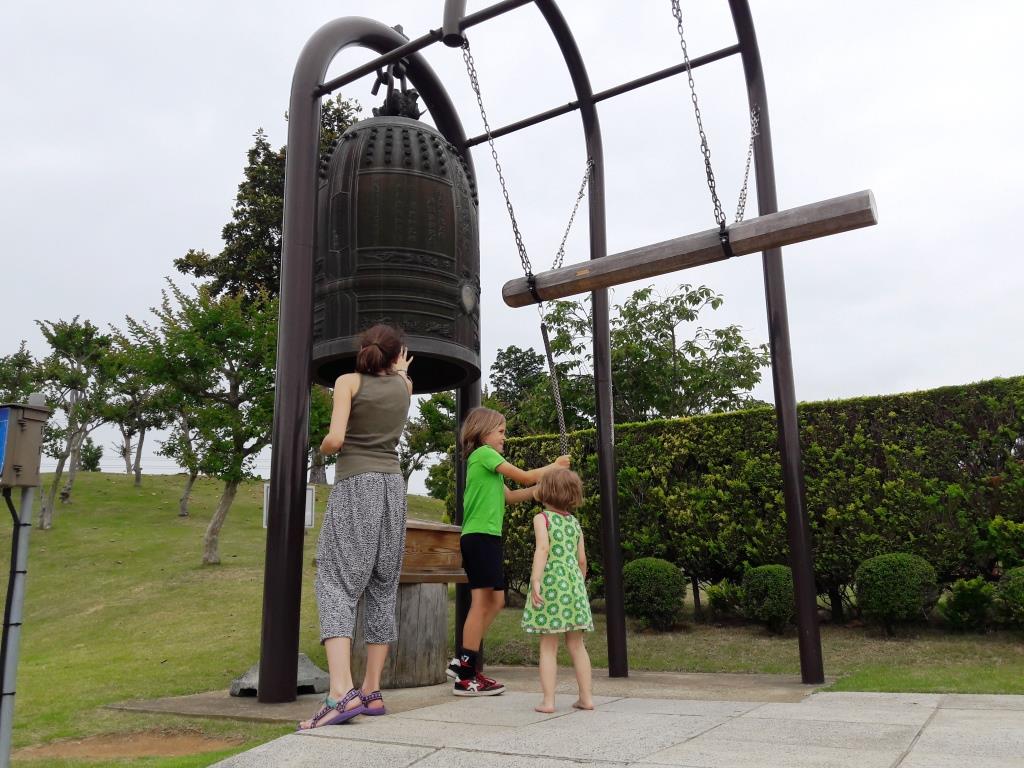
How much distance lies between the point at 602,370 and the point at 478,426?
5.50 feet

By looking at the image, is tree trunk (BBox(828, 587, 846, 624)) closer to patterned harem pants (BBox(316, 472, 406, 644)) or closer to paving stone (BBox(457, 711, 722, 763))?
paving stone (BBox(457, 711, 722, 763))

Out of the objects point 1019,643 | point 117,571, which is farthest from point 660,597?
→ point 117,571

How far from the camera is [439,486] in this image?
15.1 m

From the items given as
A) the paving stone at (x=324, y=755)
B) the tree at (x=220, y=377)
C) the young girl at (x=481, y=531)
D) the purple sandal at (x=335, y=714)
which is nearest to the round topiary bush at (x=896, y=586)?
the young girl at (x=481, y=531)

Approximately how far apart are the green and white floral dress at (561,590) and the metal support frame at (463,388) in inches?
56.6

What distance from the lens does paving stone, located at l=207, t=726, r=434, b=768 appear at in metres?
2.57

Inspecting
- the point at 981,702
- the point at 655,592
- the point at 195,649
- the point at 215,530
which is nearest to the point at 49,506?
the point at 215,530

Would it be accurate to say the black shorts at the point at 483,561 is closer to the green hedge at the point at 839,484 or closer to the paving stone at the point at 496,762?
the paving stone at the point at 496,762

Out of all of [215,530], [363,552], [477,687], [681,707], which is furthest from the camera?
[215,530]

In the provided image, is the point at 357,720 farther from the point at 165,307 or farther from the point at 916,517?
the point at 165,307

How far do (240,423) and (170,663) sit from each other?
905 centimetres

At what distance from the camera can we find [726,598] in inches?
321

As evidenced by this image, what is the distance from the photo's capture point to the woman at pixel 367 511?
346 centimetres

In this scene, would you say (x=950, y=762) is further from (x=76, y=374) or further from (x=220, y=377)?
(x=76, y=374)
